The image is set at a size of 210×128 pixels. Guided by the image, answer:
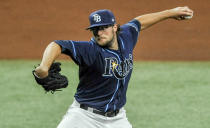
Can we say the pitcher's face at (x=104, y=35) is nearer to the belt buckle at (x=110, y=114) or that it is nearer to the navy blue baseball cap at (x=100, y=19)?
the navy blue baseball cap at (x=100, y=19)

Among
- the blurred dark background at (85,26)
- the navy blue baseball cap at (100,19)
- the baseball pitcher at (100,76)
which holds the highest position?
the navy blue baseball cap at (100,19)

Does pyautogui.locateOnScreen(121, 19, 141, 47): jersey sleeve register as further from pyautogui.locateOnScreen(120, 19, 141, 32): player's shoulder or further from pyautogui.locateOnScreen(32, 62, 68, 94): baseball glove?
pyautogui.locateOnScreen(32, 62, 68, 94): baseball glove

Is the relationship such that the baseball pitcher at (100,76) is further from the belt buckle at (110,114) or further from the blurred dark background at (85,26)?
the blurred dark background at (85,26)

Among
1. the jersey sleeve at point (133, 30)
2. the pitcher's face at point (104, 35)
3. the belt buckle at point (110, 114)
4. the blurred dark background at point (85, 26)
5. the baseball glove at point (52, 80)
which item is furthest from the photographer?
the blurred dark background at point (85, 26)

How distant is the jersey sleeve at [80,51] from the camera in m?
4.93

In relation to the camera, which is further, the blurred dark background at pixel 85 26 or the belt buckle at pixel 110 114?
the blurred dark background at pixel 85 26

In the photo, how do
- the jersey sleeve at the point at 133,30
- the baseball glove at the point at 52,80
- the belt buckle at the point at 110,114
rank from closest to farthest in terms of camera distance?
1. the baseball glove at the point at 52,80
2. the belt buckle at the point at 110,114
3. the jersey sleeve at the point at 133,30

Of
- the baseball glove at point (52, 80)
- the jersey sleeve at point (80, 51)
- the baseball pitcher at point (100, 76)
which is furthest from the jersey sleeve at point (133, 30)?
the baseball glove at point (52, 80)

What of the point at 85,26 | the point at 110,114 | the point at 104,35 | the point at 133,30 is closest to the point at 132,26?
the point at 133,30

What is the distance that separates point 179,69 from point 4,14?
4.88 meters

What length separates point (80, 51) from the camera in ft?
16.5

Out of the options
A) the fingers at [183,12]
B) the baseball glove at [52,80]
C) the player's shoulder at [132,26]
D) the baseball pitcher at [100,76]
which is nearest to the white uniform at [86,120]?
the baseball pitcher at [100,76]

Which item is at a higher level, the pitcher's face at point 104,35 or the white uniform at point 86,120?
the pitcher's face at point 104,35

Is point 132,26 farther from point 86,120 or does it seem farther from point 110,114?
point 86,120
